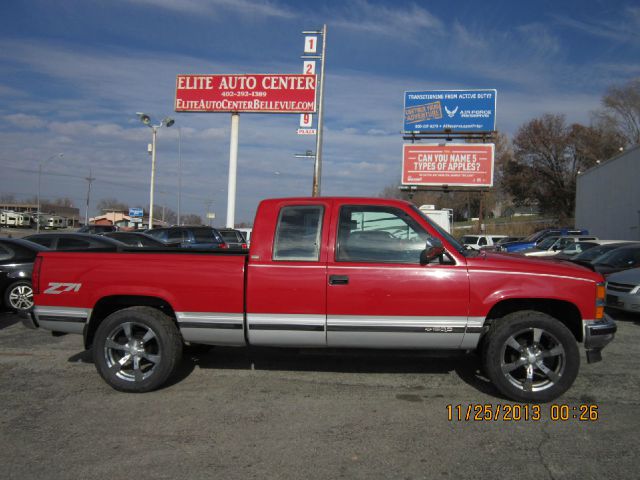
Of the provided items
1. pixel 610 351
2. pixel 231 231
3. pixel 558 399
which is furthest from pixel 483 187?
pixel 558 399

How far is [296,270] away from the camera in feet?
15.3

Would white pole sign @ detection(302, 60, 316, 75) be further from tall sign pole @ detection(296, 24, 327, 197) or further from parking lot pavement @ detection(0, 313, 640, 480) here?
parking lot pavement @ detection(0, 313, 640, 480)

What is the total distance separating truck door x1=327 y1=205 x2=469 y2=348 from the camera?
15.0 ft

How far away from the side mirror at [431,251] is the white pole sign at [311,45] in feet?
64.3

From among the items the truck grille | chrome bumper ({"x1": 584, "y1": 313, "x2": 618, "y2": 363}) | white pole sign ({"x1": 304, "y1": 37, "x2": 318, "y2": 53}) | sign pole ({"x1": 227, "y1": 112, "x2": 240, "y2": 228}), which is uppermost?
white pole sign ({"x1": 304, "y1": 37, "x2": 318, "y2": 53})

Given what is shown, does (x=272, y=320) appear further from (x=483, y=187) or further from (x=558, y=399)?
(x=483, y=187)

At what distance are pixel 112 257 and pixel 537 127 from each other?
2350 inches

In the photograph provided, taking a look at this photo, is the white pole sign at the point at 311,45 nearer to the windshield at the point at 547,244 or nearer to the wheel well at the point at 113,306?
the windshield at the point at 547,244

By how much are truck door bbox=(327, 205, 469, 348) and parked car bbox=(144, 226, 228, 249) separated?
13157 millimetres

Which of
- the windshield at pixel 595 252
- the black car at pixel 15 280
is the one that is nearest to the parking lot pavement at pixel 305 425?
the black car at pixel 15 280

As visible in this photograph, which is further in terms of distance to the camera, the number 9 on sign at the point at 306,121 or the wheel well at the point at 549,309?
the number 9 on sign at the point at 306,121

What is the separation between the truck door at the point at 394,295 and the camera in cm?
456

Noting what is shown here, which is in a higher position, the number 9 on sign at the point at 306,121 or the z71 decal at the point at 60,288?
the number 9 on sign at the point at 306,121
